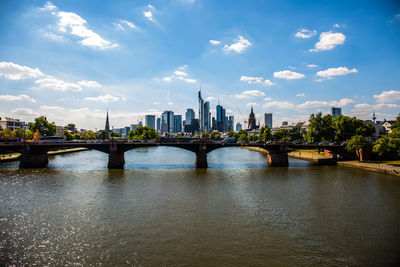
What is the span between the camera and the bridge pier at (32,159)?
68106 mm

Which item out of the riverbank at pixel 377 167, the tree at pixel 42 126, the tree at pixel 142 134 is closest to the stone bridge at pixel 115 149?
the riverbank at pixel 377 167

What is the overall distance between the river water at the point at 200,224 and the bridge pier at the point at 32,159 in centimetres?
2785

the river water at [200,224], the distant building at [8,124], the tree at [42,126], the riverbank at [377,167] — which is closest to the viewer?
the river water at [200,224]

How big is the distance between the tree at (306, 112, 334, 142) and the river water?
5571 centimetres

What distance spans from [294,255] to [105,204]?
81.2ft

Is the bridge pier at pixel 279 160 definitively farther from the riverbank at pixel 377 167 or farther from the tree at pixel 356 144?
the tree at pixel 356 144

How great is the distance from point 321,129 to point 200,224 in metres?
88.6

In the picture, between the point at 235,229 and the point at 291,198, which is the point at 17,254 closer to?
the point at 235,229

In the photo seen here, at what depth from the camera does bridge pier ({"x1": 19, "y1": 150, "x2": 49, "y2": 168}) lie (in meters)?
68.1

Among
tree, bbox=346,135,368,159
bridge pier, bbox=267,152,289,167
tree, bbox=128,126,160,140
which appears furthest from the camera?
tree, bbox=128,126,160,140

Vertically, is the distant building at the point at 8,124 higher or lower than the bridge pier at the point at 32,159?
higher

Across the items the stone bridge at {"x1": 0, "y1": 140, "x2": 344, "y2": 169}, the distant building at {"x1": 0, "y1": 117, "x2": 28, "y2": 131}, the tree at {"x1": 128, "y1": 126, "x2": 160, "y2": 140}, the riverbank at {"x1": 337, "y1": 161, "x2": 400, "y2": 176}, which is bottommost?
the riverbank at {"x1": 337, "y1": 161, "x2": 400, "y2": 176}

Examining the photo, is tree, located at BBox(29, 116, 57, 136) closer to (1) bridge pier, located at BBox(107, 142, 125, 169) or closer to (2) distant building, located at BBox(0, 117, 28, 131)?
(2) distant building, located at BBox(0, 117, 28, 131)

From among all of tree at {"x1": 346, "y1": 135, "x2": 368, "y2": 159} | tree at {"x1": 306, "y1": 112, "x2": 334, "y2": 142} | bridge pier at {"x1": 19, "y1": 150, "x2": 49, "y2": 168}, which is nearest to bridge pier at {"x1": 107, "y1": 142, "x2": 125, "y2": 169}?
bridge pier at {"x1": 19, "y1": 150, "x2": 49, "y2": 168}
